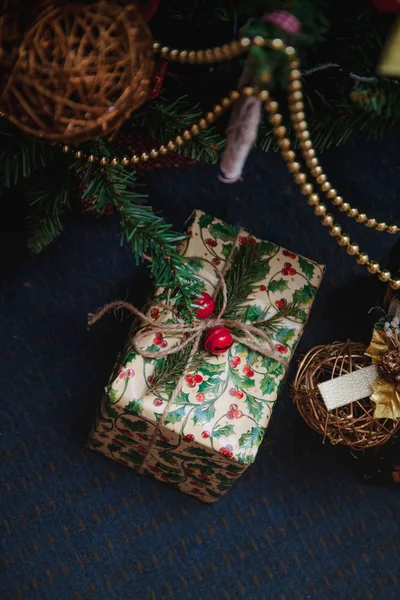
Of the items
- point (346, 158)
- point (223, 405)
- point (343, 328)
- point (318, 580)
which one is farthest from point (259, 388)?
point (346, 158)

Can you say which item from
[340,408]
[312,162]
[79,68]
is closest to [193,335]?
[340,408]

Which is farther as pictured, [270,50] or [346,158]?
[346,158]

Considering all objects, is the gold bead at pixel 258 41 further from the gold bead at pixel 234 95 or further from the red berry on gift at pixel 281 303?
the red berry on gift at pixel 281 303

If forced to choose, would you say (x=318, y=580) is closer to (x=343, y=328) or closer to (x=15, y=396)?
(x=343, y=328)

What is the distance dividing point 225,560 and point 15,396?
0.49 m

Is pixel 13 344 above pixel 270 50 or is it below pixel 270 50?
below

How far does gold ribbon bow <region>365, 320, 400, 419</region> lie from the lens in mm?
956

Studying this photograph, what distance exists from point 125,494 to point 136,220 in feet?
1.96

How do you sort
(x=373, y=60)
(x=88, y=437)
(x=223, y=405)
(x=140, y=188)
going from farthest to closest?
(x=140, y=188) → (x=88, y=437) → (x=223, y=405) → (x=373, y=60)

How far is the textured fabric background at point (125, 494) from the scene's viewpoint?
1.15 metres

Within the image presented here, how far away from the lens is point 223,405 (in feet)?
3.15

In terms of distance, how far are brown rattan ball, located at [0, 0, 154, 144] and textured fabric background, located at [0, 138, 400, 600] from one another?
64cm

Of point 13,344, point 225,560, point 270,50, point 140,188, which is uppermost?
point 270,50

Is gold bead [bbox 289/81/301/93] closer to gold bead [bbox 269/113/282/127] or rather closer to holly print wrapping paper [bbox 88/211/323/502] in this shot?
gold bead [bbox 269/113/282/127]
